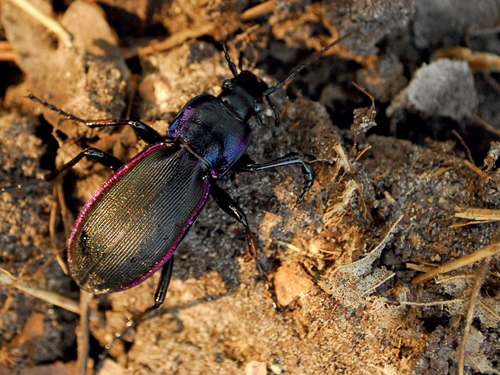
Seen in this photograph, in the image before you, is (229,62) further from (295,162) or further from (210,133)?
(295,162)

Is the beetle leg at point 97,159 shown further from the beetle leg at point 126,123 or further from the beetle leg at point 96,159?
the beetle leg at point 126,123

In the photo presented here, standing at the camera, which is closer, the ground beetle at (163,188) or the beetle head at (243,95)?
the ground beetle at (163,188)

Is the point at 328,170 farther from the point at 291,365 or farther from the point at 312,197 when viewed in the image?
the point at 291,365

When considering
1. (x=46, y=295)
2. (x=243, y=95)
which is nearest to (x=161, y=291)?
(x=46, y=295)

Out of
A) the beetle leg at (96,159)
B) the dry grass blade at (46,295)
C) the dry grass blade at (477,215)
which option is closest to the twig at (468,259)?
the dry grass blade at (477,215)

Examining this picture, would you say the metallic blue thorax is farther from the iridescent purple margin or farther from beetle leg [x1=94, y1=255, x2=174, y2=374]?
beetle leg [x1=94, y1=255, x2=174, y2=374]

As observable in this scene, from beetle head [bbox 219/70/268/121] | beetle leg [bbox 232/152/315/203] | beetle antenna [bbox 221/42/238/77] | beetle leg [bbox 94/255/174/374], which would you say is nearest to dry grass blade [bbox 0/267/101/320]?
beetle leg [bbox 94/255/174/374]

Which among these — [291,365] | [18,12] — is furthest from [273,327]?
[18,12]
